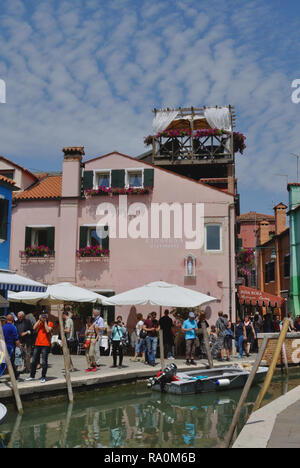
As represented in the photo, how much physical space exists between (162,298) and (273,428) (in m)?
Answer: 9.97

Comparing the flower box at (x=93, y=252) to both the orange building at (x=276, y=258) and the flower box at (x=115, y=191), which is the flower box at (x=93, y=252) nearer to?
the flower box at (x=115, y=191)

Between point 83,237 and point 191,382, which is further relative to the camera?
point 83,237

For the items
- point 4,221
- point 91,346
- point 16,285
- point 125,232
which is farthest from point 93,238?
point 91,346

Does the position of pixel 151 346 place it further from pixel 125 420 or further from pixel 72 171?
pixel 72 171

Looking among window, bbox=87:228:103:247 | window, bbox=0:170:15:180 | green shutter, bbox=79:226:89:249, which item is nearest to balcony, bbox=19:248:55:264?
green shutter, bbox=79:226:89:249

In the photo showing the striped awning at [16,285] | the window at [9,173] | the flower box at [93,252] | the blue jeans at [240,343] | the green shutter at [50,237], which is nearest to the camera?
the striped awning at [16,285]

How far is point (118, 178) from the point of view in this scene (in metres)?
23.8

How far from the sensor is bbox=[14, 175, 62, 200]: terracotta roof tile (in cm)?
2408

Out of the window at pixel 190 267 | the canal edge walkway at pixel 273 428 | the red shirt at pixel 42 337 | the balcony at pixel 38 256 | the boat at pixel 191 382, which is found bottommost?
the boat at pixel 191 382

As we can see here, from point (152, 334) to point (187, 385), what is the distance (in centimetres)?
346

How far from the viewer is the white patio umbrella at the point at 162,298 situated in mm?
16844

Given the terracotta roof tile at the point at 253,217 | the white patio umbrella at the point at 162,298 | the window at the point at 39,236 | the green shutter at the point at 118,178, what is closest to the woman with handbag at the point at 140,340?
the white patio umbrella at the point at 162,298

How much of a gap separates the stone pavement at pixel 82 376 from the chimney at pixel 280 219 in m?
21.6

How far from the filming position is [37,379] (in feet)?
41.2
